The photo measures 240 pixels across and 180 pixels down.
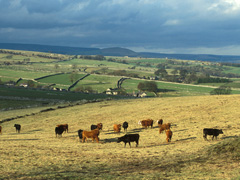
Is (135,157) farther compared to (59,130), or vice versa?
(59,130)

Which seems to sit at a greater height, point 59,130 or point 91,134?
point 91,134

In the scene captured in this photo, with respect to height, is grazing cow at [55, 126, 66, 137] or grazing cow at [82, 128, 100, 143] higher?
grazing cow at [82, 128, 100, 143]

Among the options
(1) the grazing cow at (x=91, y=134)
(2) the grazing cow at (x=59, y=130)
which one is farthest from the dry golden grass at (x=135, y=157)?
(2) the grazing cow at (x=59, y=130)

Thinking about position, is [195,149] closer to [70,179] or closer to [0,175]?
[70,179]

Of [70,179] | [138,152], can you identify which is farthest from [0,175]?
[138,152]

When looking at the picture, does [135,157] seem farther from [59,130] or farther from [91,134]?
[59,130]

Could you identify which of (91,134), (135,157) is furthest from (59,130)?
(135,157)

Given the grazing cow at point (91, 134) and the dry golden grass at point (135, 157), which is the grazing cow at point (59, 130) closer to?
the dry golden grass at point (135, 157)

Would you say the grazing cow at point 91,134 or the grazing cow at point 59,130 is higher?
the grazing cow at point 91,134

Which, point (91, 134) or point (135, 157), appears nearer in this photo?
point (135, 157)

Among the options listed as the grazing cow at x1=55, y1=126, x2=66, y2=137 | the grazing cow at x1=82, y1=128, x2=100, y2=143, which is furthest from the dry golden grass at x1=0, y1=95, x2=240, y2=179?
the grazing cow at x1=55, y1=126, x2=66, y2=137

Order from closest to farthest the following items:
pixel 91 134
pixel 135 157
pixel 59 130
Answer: pixel 135 157 < pixel 91 134 < pixel 59 130

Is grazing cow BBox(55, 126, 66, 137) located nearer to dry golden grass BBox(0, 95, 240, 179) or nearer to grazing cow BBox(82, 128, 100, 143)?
dry golden grass BBox(0, 95, 240, 179)

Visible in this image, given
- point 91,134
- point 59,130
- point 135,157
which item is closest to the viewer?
point 135,157
